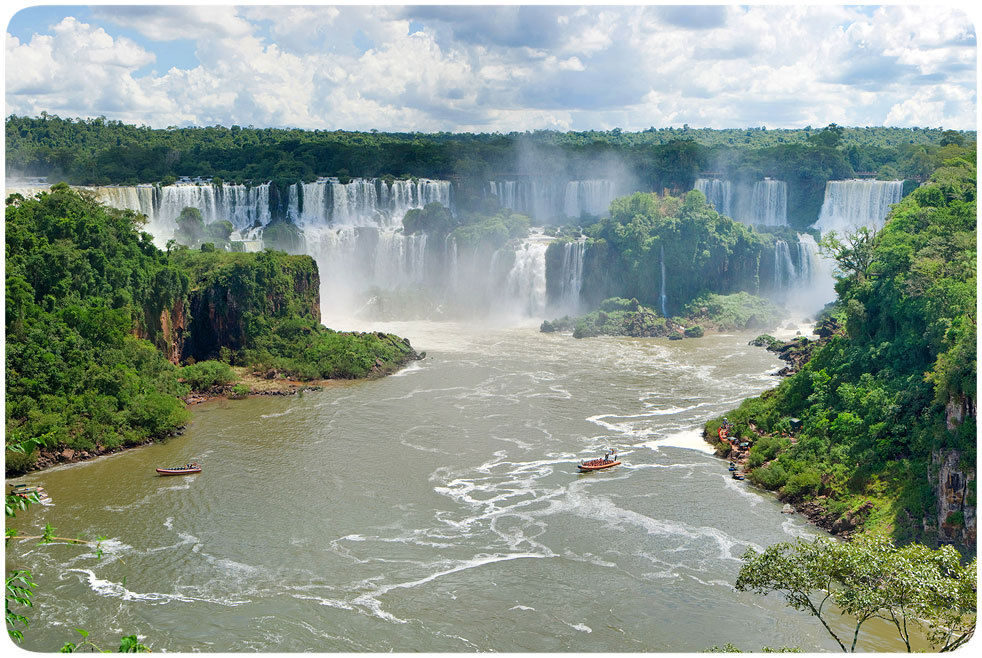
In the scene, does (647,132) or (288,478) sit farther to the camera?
(647,132)

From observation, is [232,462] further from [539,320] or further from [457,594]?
[539,320]

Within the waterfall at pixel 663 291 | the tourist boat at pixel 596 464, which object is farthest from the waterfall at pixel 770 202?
the tourist boat at pixel 596 464

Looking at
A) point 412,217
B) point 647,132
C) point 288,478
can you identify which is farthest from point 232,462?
point 647,132

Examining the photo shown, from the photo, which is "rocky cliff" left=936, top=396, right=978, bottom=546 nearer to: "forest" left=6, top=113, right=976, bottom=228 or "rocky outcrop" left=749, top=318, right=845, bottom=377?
"rocky outcrop" left=749, top=318, right=845, bottom=377

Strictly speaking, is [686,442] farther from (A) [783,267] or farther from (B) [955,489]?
(A) [783,267]

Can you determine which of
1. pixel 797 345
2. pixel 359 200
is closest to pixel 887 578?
pixel 797 345

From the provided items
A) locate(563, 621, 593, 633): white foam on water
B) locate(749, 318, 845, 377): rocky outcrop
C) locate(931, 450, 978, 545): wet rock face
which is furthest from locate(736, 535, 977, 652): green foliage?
locate(749, 318, 845, 377): rocky outcrop
